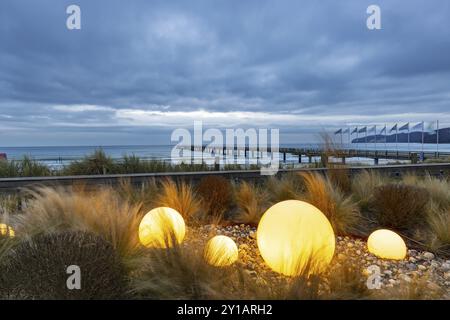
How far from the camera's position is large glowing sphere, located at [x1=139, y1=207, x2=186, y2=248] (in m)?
3.74

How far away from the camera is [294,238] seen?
11.6 ft

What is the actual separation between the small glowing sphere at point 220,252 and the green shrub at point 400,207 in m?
3.64

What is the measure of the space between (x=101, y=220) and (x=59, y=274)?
1445 mm

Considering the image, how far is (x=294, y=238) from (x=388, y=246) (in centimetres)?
196

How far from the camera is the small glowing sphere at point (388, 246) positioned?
4.74 m

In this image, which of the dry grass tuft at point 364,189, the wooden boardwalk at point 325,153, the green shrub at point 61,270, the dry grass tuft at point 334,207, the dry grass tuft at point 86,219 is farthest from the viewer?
the wooden boardwalk at point 325,153

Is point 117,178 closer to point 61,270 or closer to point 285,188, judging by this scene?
point 285,188

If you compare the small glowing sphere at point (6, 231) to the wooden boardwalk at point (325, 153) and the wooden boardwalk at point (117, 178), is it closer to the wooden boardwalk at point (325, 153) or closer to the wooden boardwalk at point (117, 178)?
the wooden boardwalk at point (117, 178)

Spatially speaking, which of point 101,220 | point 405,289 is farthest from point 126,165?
point 405,289

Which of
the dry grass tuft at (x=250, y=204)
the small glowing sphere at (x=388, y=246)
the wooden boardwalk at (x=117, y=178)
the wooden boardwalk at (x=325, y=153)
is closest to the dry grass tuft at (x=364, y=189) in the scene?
the wooden boardwalk at (x=117, y=178)

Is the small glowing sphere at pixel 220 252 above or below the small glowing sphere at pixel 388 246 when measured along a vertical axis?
above

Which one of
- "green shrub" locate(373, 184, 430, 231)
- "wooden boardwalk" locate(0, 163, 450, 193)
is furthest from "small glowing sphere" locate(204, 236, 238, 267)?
"wooden boardwalk" locate(0, 163, 450, 193)

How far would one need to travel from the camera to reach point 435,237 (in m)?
5.25
